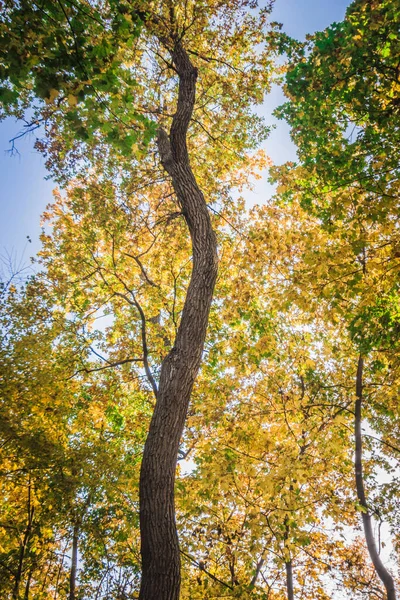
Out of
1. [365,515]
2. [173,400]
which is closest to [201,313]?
[173,400]

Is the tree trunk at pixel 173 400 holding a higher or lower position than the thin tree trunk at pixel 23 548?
higher

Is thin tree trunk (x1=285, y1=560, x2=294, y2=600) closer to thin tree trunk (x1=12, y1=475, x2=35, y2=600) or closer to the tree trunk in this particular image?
thin tree trunk (x1=12, y1=475, x2=35, y2=600)

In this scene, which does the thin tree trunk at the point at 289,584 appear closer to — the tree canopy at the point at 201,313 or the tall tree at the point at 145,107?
the tree canopy at the point at 201,313

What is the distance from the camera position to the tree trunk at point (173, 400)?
2.91 metres

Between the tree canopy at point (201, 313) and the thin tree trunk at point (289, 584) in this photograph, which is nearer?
the tree canopy at point (201, 313)

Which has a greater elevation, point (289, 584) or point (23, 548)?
point (289, 584)

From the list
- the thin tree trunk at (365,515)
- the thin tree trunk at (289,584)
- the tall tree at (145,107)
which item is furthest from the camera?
the thin tree trunk at (289,584)

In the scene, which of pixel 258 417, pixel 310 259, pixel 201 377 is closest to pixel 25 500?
pixel 201 377

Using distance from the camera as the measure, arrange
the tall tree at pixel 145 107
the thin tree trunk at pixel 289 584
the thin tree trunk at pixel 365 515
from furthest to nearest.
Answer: the thin tree trunk at pixel 289 584
the thin tree trunk at pixel 365 515
the tall tree at pixel 145 107

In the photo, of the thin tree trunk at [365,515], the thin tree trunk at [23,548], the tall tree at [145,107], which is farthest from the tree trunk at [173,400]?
the thin tree trunk at [23,548]

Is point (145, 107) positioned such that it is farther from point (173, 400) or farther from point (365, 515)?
point (365, 515)

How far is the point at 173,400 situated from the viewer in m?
3.65

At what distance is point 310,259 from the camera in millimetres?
4738

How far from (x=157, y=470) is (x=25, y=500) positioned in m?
7.16
